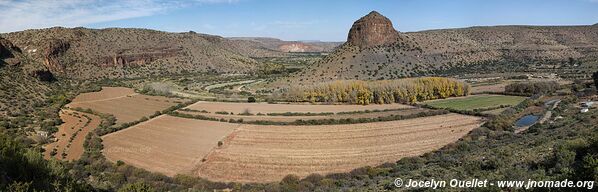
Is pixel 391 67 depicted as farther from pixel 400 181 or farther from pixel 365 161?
pixel 400 181

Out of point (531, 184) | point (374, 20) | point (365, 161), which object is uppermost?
point (374, 20)

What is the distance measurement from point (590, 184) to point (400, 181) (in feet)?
37.0

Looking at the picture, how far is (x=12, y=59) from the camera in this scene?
8438 cm

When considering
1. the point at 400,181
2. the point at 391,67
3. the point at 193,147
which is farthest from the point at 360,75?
the point at 400,181

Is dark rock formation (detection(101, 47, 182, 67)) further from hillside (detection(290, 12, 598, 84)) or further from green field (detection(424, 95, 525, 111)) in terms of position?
green field (detection(424, 95, 525, 111))

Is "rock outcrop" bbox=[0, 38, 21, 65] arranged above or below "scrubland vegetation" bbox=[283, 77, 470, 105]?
above

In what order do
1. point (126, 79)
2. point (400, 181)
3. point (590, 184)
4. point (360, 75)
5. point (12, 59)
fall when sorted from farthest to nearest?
1. point (126, 79)
2. point (360, 75)
3. point (12, 59)
4. point (400, 181)
5. point (590, 184)

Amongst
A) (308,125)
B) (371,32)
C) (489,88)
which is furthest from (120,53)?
(489,88)

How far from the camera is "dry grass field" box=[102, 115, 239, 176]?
39.2 meters

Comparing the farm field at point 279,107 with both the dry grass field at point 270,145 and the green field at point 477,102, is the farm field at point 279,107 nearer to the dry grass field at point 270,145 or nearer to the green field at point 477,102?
the green field at point 477,102

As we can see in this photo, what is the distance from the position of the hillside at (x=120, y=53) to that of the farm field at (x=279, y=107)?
57.3 metres

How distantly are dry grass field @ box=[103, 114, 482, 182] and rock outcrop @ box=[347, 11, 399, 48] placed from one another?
228 ft

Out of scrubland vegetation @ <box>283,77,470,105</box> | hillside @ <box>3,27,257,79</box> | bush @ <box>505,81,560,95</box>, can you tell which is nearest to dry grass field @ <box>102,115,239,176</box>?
scrubland vegetation @ <box>283,77,470,105</box>

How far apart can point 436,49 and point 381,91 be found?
70928 millimetres
